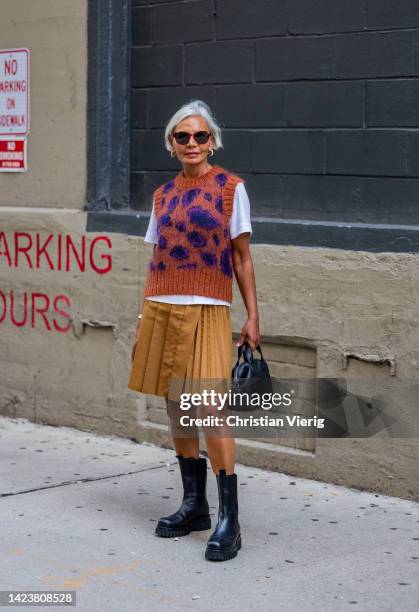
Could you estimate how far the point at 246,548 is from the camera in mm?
4980

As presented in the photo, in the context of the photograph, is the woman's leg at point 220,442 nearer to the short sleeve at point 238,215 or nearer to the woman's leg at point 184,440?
the woman's leg at point 184,440

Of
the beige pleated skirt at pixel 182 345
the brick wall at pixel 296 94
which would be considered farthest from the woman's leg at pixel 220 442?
the brick wall at pixel 296 94

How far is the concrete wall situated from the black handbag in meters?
2.68

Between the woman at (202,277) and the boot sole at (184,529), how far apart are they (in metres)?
0.31

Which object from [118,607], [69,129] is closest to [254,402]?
[118,607]

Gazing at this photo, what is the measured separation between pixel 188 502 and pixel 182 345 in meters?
0.76

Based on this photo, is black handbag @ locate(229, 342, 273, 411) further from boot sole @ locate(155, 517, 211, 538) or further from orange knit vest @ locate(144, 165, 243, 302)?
boot sole @ locate(155, 517, 211, 538)

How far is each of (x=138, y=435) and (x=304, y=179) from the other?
184cm

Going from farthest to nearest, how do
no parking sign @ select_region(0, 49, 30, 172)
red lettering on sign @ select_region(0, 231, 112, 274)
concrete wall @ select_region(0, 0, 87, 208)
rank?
no parking sign @ select_region(0, 49, 30, 172)
concrete wall @ select_region(0, 0, 87, 208)
red lettering on sign @ select_region(0, 231, 112, 274)

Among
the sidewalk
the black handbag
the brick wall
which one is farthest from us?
the brick wall

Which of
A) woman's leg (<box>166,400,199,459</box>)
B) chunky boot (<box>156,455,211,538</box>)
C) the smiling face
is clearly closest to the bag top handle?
woman's leg (<box>166,400,199,459</box>)

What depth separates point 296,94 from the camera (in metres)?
6.26

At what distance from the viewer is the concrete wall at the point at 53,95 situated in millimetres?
7098

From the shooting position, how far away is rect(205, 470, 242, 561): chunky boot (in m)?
4.80
